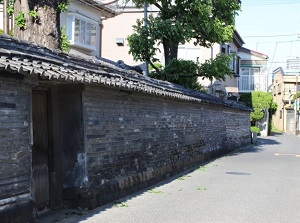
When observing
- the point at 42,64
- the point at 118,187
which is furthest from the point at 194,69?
the point at 42,64

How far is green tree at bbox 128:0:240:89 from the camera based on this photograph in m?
17.4

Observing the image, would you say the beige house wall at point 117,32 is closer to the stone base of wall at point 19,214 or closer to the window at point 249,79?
the window at point 249,79

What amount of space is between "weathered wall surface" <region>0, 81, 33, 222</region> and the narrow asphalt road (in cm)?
103

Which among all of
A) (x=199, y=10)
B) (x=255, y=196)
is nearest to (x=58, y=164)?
(x=255, y=196)

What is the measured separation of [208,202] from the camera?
29.8 feet

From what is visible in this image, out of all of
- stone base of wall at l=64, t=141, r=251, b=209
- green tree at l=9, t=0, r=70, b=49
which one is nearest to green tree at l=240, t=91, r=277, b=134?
stone base of wall at l=64, t=141, r=251, b=209

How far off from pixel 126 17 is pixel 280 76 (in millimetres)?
41040

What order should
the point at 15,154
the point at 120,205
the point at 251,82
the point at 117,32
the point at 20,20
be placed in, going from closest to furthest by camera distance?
1. the point at 15,154
2. the point at 120,205
3. the point at 20,20
4. the point at 117,32
5. the point at 251,82

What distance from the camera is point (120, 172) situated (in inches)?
367

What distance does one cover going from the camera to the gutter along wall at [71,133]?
6082mm

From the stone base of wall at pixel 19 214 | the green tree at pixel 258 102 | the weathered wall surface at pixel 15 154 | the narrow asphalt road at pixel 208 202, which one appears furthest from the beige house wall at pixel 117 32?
the stone base of wall at pixel 19 214

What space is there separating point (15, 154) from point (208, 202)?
15.0 ft

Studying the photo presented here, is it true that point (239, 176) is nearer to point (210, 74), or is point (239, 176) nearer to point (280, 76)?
point (210, 74)

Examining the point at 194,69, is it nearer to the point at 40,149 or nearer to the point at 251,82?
the point at 40,149
